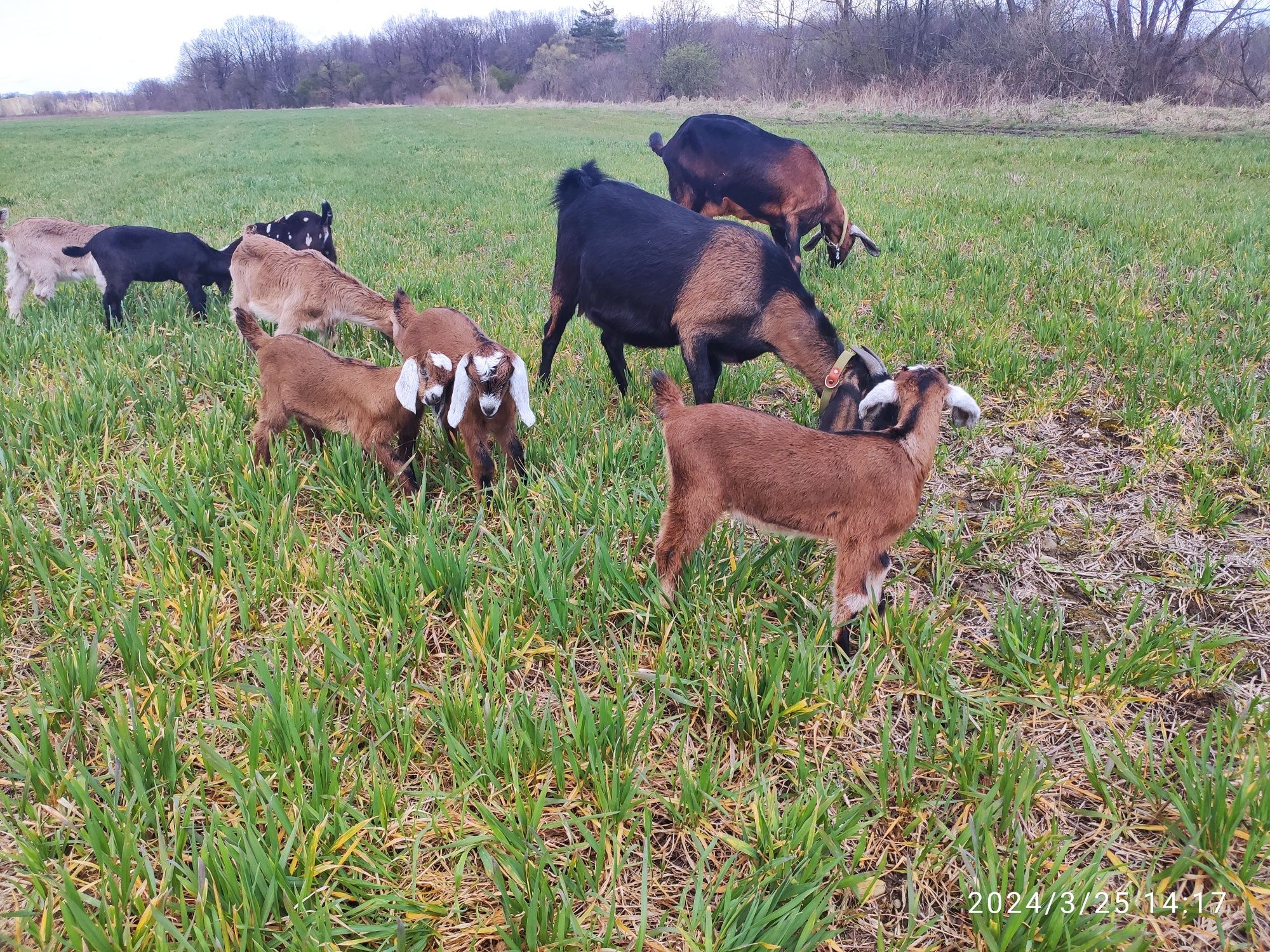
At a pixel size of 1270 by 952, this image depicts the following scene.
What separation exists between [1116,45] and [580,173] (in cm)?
3051

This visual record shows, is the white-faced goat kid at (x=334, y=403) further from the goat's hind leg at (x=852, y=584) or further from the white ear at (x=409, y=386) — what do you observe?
the goat's hind leg at (x=852, y=584)

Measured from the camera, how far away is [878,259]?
7645mm

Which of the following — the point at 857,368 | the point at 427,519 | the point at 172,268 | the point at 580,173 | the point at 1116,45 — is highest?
the point at 1116,45

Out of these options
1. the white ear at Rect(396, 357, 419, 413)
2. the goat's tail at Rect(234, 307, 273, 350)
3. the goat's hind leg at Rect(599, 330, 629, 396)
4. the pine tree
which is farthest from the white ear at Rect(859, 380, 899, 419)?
the pine tree

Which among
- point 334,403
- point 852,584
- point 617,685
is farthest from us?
point 334,403

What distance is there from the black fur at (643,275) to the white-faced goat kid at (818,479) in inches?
53.0

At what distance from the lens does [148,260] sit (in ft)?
21.8

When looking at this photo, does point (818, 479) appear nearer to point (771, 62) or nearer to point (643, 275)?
point (643, 275)

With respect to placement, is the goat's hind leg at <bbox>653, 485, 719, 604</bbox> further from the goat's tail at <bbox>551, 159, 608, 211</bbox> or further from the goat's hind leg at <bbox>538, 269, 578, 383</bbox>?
the goat's tail at <bbox>551, 159, 608, 211</bbox>

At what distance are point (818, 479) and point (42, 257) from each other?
841cm

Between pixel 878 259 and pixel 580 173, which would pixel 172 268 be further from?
pixel 878 259

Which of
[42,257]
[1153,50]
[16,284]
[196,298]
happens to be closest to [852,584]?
[196,298]

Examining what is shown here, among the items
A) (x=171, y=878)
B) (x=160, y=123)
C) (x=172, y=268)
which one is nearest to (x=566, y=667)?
(x=171, y=878)

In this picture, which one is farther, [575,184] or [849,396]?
[575,184]
